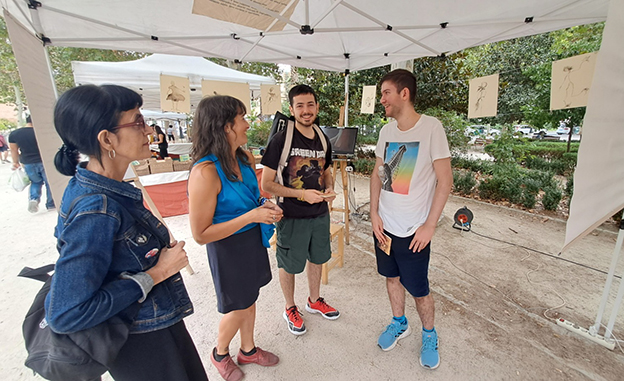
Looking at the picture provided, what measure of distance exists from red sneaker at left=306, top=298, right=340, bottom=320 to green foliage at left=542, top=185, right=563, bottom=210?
465 cm

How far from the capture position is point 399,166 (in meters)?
1.70

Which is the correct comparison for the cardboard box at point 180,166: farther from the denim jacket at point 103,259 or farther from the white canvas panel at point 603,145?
the white canvas panel at point 603,145

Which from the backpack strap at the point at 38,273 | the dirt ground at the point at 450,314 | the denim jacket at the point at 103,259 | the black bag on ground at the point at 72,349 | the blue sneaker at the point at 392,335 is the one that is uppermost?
the denim jacket at the point at 103,259

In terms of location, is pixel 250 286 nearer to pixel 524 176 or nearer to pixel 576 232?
pixel 576 232

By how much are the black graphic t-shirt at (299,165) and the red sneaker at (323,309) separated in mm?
862

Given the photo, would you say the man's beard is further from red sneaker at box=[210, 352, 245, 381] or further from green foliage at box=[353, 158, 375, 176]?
green foliage at box=[353, 158, 375, 176]

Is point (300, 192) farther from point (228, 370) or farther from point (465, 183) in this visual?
point (465, 183)

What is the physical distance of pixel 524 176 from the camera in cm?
516

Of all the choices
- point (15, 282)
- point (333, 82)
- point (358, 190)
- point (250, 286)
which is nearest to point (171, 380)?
point (250, 286)

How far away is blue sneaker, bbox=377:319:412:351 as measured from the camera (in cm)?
191

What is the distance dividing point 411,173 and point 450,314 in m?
1.47

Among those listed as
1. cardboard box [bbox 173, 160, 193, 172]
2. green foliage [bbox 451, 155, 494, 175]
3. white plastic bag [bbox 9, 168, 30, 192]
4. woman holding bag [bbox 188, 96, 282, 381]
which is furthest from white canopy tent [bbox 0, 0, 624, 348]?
green foliage [bbox 451, 155, 494, 175]

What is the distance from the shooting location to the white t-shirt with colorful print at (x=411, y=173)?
1.57m

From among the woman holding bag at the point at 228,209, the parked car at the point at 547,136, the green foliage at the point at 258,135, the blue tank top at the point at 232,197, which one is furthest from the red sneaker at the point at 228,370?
the parked car at the point at 547,136
